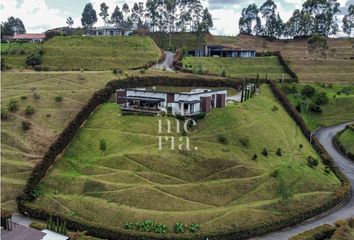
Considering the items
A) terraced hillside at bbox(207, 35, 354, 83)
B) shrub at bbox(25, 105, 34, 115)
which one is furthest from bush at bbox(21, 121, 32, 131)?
terraced hillside at bbox(207, 35, 354, 83)

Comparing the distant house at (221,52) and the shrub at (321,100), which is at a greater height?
the distant house at (221,52)

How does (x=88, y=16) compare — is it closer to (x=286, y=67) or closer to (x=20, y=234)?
(x=286, y=67)

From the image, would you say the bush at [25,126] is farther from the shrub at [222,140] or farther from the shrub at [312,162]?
the shrub at [312,162]

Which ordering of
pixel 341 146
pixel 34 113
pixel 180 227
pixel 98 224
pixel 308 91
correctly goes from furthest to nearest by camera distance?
pixel 308 91
pixel 341 146
pixel 34 113
pixel 180 227
pixel 98 224

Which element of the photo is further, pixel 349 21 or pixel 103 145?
pixel 349 21

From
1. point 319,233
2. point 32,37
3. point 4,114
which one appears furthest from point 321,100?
point 32,37

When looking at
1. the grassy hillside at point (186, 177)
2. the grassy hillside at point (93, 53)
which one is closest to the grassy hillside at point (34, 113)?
the grassy hillside at point (186, 177)
